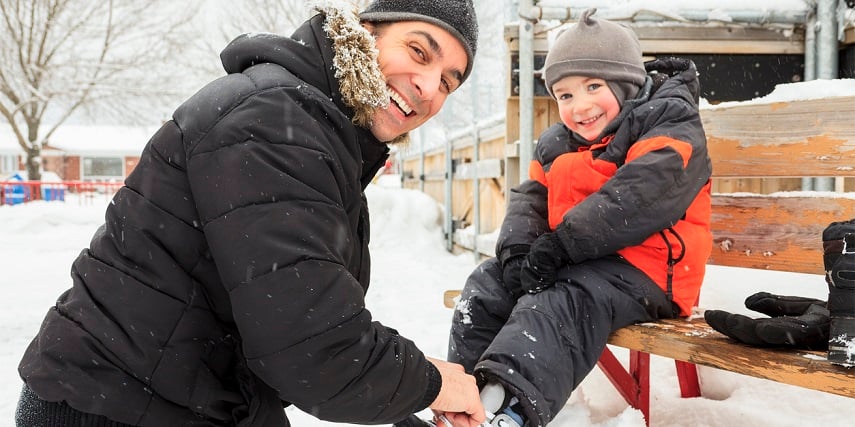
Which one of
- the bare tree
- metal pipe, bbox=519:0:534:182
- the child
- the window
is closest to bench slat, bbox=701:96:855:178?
the child

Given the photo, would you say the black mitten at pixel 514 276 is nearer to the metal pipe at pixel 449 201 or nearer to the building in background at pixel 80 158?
the metal pipe at pixel 449 201

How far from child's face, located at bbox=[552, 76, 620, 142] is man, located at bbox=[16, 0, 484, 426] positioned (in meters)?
1.54

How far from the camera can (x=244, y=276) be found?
1.21 m

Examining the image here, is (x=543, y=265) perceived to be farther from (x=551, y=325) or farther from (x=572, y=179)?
(x=572, y=179)

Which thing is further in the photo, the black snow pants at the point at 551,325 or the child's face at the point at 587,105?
the child's face at the point at 587,105

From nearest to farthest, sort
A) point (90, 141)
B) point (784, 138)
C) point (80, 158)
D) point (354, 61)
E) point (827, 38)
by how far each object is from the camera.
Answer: point (354, 61)
point (784, 138)
point (827, 38)
point (80, 158)
point (90, 141)

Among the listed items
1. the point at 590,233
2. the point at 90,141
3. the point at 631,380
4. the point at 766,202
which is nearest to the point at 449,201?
the point at 766,202

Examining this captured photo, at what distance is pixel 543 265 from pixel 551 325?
1.00 feet

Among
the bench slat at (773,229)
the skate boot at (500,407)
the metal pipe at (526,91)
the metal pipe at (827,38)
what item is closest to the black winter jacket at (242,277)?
the skate boot at (500,407)

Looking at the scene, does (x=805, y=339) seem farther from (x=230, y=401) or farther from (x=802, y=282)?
(x=802, y=282)

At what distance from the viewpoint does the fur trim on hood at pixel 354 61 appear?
1453 mm

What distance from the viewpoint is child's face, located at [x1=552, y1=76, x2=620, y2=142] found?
2865mm

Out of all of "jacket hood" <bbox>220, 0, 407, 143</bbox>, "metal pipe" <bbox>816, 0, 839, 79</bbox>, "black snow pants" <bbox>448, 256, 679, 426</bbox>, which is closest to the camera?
"jacket hood" <bbox>220, 0, 407, 143</bbox>

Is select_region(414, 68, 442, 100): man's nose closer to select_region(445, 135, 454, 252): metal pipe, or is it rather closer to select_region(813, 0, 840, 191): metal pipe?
select_region(813, 0, 840, 191): metal pipe
